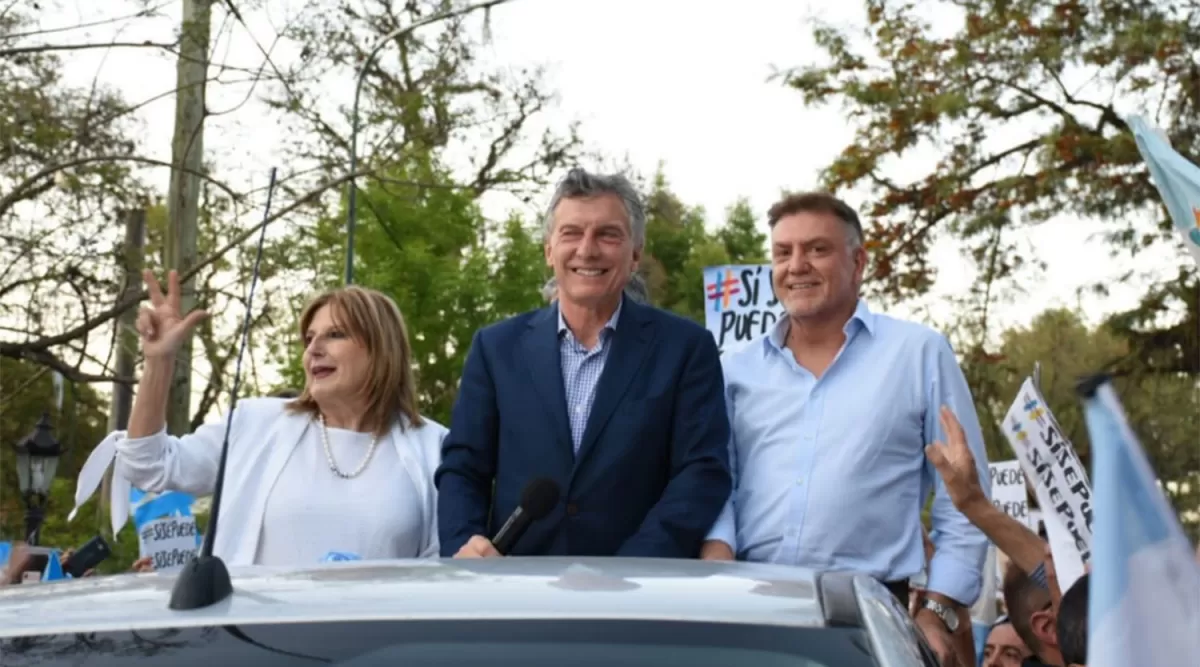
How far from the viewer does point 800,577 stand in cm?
294

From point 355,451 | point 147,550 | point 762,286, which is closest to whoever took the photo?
point 355,451

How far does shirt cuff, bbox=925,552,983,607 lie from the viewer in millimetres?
5137

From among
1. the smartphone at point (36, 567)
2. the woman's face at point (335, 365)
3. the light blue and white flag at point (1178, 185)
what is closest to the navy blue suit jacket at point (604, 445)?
the woman's face at point (335, 365)

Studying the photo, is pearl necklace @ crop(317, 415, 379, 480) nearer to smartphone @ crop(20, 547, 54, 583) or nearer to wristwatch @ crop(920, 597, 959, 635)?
wristwatch @ crop(920, 597, 959, 635)

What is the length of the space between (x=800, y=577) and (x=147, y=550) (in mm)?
7675

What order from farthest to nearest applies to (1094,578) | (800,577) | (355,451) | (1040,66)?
(1040,66) < (355,451) < (800,577) < (1094,578)

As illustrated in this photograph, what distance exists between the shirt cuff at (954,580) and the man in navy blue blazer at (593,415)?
60 cm

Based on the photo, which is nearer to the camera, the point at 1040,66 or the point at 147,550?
the point at 147,550

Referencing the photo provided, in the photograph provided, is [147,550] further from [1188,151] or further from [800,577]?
[1188,151]

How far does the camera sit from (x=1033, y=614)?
5.87 m

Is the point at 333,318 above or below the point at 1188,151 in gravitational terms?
below

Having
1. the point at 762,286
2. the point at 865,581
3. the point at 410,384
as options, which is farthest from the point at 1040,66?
the point at 865,581

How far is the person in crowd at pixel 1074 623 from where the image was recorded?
15.4ft

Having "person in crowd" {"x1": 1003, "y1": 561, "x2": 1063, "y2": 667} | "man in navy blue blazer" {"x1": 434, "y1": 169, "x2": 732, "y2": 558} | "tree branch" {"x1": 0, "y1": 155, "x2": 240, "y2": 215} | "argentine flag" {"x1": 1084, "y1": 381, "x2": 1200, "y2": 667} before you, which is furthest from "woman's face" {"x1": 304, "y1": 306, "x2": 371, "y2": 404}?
"tree branch" {"x1": 0, "y1": 155, "x2": 240, "y2": 215}
